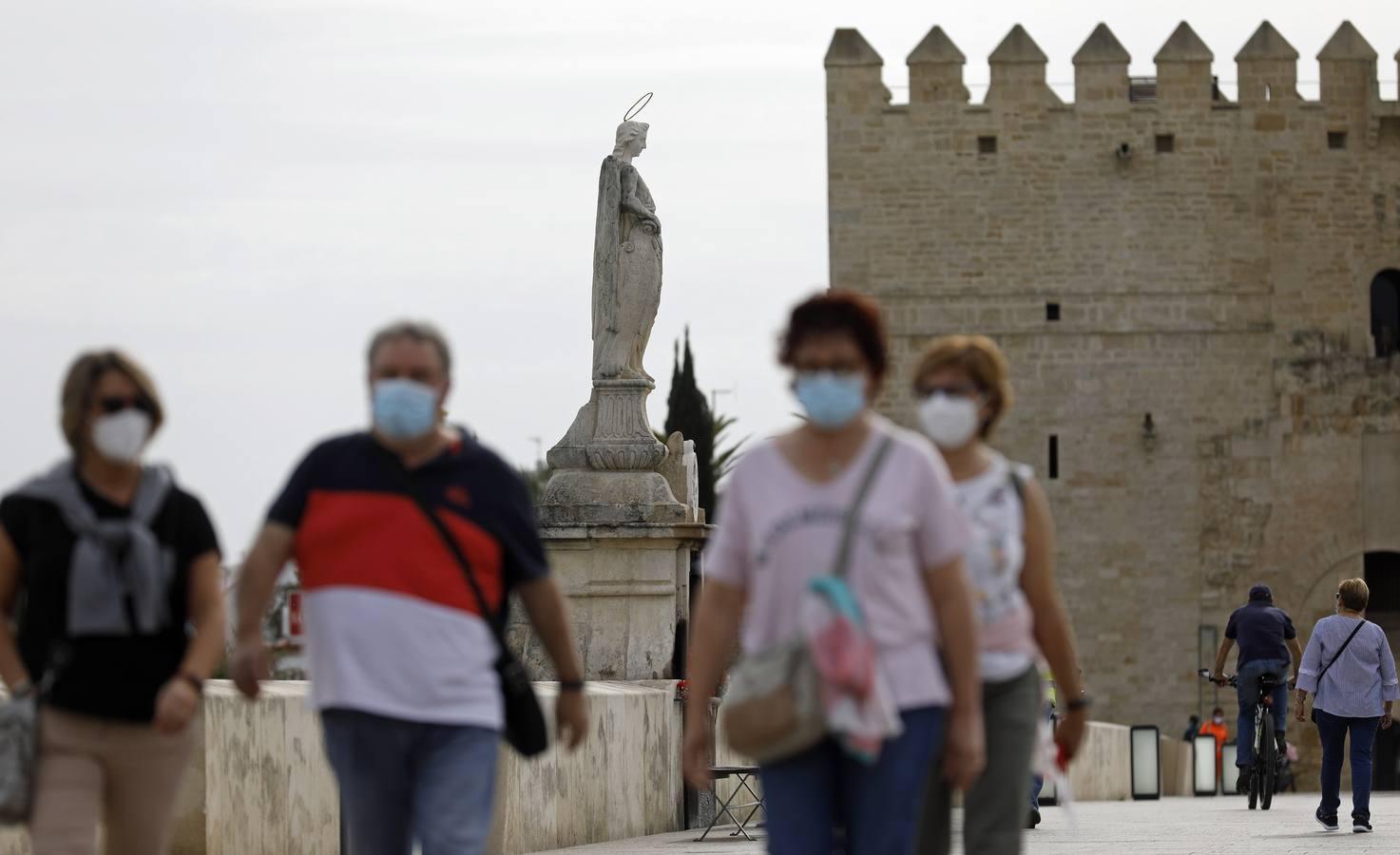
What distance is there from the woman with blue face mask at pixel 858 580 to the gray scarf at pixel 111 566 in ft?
3.74

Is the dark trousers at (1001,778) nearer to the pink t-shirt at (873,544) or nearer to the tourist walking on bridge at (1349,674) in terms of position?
the pink t-shirt at (873,544)

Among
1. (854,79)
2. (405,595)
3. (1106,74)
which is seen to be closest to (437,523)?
(405,595)

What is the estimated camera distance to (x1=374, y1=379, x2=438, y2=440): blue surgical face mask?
5.33 m

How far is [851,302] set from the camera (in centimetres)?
525

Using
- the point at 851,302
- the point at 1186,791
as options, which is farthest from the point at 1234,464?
the point at 851,302

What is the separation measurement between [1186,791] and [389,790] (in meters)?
23.2

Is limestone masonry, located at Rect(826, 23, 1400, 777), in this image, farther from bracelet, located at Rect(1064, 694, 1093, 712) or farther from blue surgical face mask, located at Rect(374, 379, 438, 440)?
blue surgical face mask, located at Rect(374, 379, 438, 440)

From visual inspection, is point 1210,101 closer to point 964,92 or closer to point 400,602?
point 964,92

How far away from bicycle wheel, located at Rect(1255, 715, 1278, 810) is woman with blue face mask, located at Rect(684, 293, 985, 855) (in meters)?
11.6

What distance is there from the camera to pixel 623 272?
53.6 feet

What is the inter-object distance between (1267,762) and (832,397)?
12031mm

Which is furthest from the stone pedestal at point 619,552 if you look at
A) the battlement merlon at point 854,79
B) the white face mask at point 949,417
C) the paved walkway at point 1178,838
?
the battlement merlon at point 854,79

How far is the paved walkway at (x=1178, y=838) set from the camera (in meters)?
11.2

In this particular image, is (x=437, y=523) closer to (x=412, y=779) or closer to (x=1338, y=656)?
(x=412, y=779)
